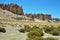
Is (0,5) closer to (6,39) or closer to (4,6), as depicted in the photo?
(4,6)

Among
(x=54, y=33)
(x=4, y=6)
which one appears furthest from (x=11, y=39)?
(x=4, y=6)

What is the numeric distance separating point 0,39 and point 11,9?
17281cm

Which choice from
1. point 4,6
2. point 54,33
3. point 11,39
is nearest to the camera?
point 11,39

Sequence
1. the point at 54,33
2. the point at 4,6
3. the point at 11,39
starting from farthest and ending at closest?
the point at 4,6, the point at 54,33, the point at 11,39

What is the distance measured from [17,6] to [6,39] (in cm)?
17905

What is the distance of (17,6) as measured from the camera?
640 ft

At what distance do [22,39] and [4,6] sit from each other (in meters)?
172

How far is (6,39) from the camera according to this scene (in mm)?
17062

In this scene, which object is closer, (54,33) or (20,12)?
(54,33)

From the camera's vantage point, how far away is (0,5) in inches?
7495

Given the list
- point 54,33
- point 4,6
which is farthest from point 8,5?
point 54,33

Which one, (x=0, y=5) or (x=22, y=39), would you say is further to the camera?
(x=0, y=5)

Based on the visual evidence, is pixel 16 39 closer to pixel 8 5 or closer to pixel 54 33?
pixel 54 33

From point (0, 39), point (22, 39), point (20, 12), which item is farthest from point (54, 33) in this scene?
point (20, 12)
